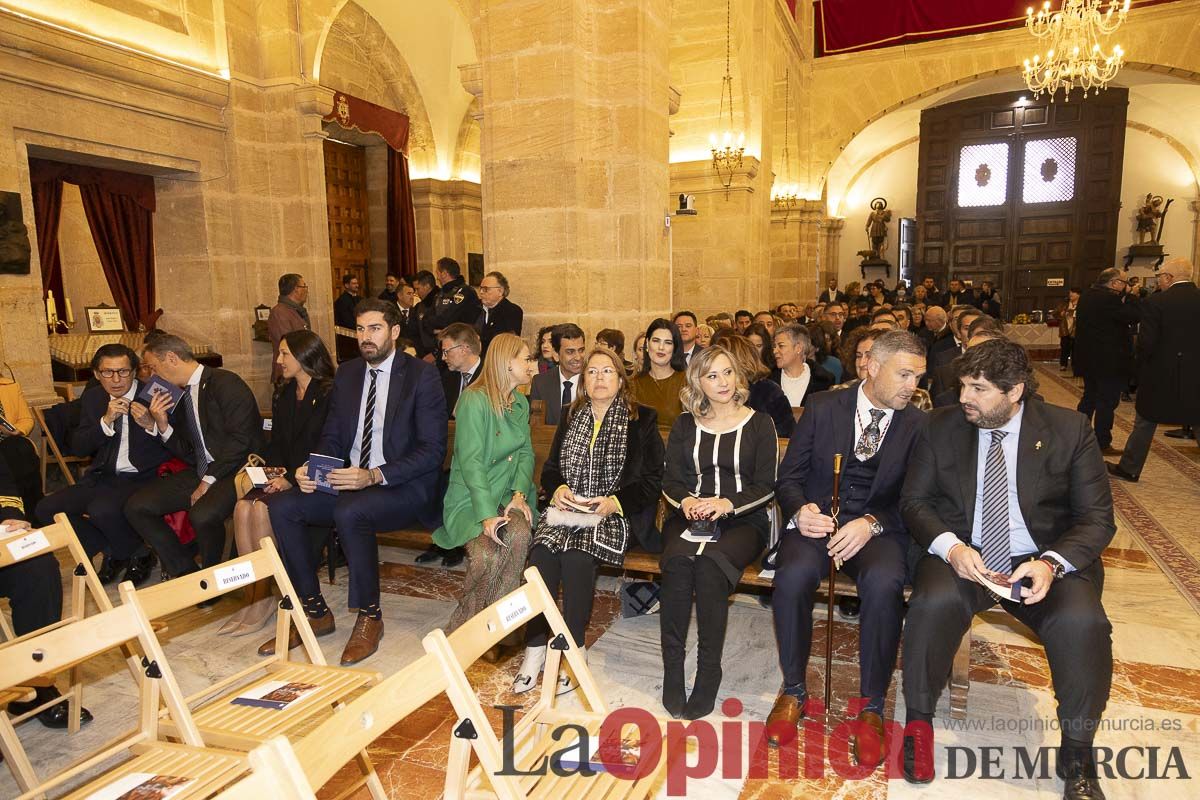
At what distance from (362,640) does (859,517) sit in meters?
2.23

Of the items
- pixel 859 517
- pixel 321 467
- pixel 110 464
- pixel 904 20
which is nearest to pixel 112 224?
pixel 110 464

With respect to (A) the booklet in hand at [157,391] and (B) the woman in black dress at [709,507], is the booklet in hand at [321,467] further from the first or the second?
(B) the woman in black dress at [709,507]

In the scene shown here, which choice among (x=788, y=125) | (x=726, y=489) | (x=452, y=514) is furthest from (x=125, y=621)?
(x=788, y=125)

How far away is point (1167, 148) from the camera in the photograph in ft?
57.5

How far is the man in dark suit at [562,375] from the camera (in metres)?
4.54

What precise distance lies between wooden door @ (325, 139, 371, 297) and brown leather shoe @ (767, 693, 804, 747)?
997 cm

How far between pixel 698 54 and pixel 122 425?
846 cm

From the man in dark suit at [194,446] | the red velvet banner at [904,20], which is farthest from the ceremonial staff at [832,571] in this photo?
the red velvet banner at [904,20]

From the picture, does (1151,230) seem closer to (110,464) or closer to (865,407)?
(865,407)

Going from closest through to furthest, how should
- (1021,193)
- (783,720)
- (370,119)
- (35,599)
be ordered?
(783,720), (35,599), (370,119), (1021,193)

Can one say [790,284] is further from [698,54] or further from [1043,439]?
[1043,439]

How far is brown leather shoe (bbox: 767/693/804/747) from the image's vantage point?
2568 millimetres

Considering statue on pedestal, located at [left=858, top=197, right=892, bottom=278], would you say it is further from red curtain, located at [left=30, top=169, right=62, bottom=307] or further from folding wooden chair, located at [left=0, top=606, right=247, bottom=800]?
folding wooden chair, located at [left=0, top=606, right=247, bottom=800]

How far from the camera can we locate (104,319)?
25.4ft
